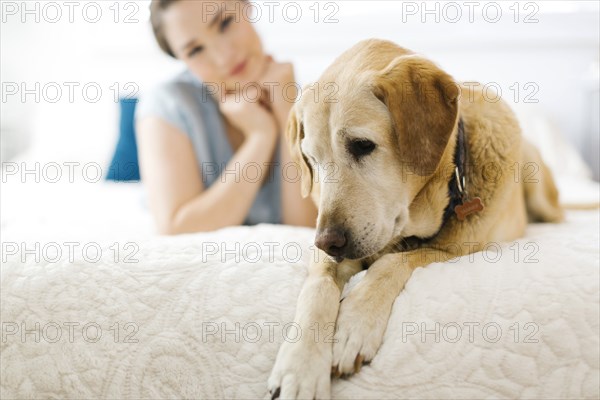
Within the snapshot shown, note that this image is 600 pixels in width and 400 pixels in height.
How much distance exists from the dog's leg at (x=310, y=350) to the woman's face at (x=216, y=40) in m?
1.06

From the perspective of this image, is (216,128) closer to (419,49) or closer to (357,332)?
(357,332)

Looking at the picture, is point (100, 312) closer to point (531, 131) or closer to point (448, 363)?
point (448, 363)

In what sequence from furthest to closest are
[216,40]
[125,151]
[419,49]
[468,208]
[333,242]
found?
1. [419,49]
2. [125,151]
3. [216,40]
4. [468,208]
5. [333,242]

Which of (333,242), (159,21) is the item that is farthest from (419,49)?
(333,242)

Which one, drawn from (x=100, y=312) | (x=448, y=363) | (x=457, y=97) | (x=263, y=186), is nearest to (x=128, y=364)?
(x=100, y=312)

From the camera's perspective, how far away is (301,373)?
85cm

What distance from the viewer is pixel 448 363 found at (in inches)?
33.5

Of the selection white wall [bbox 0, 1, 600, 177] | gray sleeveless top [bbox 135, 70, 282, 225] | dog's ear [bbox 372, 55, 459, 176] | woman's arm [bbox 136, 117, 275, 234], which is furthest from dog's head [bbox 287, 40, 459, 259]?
white wall [bbox 0, 1, 600, 177]

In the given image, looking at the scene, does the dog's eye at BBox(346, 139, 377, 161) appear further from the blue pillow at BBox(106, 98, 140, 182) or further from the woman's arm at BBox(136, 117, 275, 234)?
the blue pillow at BBox(106, 98, 140, 182)

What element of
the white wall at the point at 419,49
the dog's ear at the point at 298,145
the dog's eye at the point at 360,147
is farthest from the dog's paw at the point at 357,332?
the white wall at the point at 419,49

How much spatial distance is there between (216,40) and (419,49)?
2053mm

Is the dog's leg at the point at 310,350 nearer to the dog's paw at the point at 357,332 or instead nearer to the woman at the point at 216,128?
the dog's paw at the point at 357,332

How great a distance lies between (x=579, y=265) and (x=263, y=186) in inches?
50.3

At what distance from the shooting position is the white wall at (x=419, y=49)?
3.33 metres
